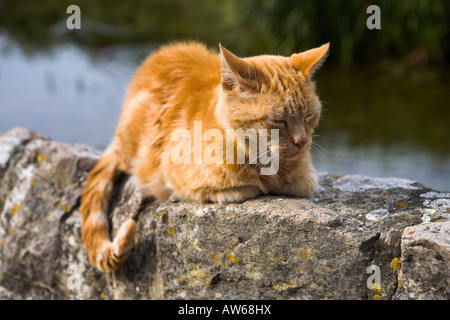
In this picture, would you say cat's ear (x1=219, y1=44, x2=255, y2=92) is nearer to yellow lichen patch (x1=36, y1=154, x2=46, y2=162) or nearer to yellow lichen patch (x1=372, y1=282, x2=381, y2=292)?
yellow lichen patch (x1=372, y1=282, x2=381, y2=292)

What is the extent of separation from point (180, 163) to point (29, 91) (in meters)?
5.99

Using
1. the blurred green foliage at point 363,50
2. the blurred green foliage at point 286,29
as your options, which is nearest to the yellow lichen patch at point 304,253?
the blurred green foliage at point 363,50

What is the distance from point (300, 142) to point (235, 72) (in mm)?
475

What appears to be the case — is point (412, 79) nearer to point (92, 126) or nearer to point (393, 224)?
point (92, 126)

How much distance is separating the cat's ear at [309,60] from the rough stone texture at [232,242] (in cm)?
70

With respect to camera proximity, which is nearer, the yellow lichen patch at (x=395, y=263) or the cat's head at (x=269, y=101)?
the yellow lichen patch at (x=395, y=263)

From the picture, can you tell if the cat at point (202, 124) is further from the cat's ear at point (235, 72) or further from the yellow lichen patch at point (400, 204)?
the yellow lichen patch at point (400, 204)

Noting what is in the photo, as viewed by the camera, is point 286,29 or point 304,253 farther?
point 286,29

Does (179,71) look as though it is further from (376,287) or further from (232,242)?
(376,287)

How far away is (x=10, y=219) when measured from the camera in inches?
144

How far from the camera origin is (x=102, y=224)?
3.24 metres

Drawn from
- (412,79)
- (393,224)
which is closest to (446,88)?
(412,79)

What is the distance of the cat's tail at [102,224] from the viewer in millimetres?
3041

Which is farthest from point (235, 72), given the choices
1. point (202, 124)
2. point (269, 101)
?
point (202, 124)
